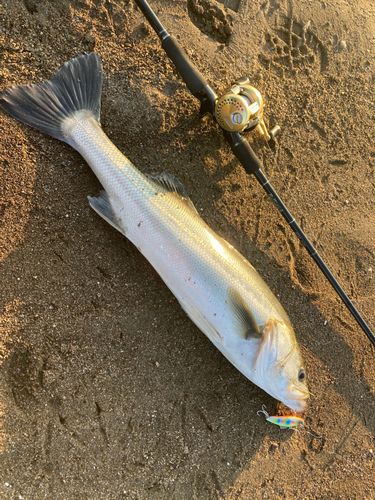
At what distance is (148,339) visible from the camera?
2.46 m

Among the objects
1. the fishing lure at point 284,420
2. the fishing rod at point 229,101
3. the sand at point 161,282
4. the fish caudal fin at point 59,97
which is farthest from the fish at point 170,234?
the fishing rod at point 229,101

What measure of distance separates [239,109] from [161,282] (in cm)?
143

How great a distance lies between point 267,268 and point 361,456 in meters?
1.86

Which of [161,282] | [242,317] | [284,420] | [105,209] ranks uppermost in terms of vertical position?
[105,209]

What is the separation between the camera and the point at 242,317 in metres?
2.21

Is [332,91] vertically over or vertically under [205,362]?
over

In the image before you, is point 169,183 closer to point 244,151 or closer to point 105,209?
point 105,209

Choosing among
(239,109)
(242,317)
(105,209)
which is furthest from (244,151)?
(242,317)

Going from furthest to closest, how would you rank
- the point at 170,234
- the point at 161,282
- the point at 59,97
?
the point at 161,282
the point at 59,97
the point at 170,234

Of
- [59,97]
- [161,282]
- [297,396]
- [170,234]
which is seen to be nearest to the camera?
[170,234]

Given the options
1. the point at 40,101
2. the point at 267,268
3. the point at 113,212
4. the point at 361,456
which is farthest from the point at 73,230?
the point at 361,456

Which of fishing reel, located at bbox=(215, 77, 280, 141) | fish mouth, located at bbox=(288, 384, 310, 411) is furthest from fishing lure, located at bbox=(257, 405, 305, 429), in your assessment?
fishing reel, located at bbox=(215, 77, 280, 141)

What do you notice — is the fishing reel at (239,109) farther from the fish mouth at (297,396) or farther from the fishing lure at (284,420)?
the fishing lure at (284,420)

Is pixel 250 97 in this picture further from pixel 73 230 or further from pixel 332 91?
pixel 73 230
